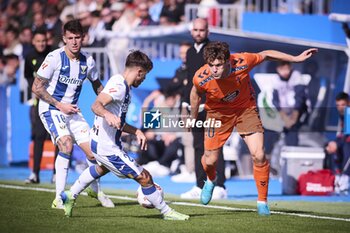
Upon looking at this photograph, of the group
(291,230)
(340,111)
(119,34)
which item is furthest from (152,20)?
(291,230)

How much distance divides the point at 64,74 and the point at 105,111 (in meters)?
2.36

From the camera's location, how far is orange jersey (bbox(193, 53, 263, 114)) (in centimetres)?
1109

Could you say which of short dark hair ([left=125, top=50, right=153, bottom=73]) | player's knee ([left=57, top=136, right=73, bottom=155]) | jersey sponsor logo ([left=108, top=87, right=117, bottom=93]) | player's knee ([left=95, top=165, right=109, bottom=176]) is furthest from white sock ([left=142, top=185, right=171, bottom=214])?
player's knee ([left=57, top=136, right=73, bottom=155])

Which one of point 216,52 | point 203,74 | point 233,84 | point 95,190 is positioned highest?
point 216,52

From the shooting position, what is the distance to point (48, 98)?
459 inches

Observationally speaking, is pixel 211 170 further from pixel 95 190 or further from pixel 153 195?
pixel 153 195

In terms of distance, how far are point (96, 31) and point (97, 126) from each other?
1247 cm

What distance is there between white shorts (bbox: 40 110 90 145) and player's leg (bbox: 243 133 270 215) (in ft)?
7.09

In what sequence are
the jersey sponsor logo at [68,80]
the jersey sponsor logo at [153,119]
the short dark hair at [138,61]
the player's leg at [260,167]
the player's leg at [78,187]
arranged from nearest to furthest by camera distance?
1. the short dark hair at [138,61]
2. the player's leg at [78,187]
3. the player's leg at [260,167]
4. the jersey sponsor logo at [68,80]
5. the jersey sponsor logo at [153,119]

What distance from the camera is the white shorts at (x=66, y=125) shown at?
38.4ft

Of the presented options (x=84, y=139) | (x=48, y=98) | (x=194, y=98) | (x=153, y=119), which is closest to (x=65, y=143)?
(x=84, y=139)

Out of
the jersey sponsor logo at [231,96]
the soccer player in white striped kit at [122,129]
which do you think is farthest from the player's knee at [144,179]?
the jersey sponsor logo at [231,96]

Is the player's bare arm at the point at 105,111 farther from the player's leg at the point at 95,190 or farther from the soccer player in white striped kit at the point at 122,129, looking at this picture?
the player's leg at the point at 95,190

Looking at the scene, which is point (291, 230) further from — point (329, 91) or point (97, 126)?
point (329, 91)
